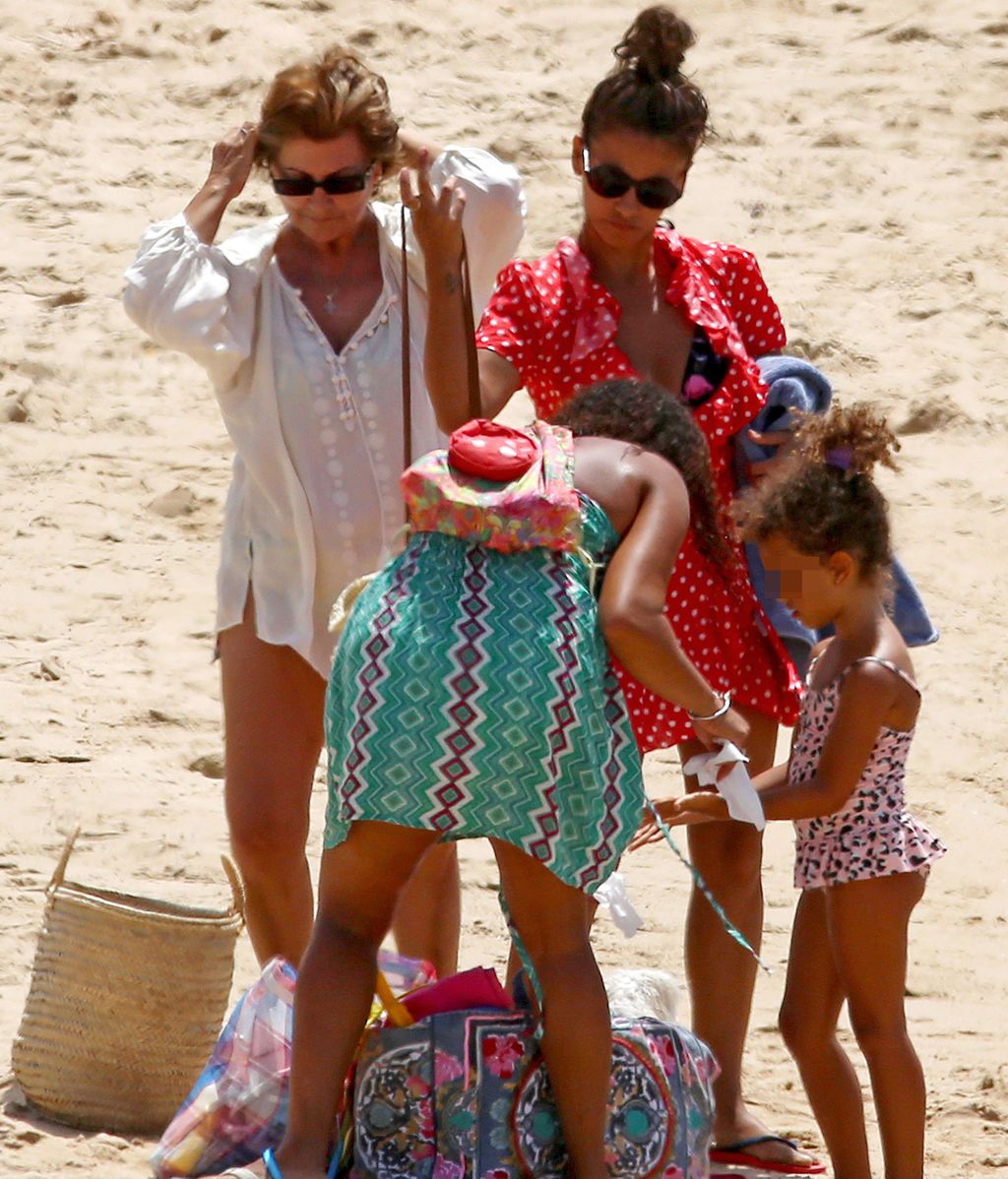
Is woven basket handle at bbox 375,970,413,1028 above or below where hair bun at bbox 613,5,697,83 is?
below

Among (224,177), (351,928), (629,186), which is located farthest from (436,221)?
(351,928)

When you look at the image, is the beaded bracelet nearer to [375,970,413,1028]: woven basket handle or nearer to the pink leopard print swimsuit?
the pink leopard print swimsuit

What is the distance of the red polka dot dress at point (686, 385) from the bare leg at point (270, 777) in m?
0.66

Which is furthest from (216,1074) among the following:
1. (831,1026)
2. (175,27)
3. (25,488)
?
(175,27)

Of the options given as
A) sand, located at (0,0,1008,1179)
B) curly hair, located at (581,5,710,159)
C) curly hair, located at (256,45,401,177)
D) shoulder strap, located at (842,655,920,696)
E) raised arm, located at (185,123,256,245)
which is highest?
curly hair, located at (581,5,710,159)

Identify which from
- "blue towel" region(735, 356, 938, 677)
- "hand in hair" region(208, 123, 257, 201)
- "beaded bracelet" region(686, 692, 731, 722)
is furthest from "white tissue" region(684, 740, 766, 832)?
"hand in hair" region(208, 123, 257, 201)

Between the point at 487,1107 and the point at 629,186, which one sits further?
the point at 629,186

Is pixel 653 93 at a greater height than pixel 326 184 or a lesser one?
greater

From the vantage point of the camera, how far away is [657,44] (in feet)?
13.8

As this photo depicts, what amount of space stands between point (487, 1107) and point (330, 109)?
6.27 feet

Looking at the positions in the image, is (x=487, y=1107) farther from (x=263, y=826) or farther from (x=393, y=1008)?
(x=263, y=826)

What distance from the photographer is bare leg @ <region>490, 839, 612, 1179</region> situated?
3447 millimetres

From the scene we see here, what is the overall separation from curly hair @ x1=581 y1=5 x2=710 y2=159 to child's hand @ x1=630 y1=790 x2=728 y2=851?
1.33 metres

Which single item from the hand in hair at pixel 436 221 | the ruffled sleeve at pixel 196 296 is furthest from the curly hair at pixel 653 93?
the ruffled sleeve at pixel 196 296
